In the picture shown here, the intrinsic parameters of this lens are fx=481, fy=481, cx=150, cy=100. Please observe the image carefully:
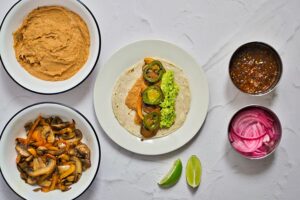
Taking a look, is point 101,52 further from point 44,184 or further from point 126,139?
point 44,184

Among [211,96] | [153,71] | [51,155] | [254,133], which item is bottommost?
[254,133]

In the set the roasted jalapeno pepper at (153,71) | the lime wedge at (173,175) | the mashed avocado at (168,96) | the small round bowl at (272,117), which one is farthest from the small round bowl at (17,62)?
the small round bowl at (272,117)

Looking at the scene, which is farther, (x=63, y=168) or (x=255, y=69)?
(x=63, y=168)

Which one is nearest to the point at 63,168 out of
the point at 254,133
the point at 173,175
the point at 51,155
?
the point at 51,155

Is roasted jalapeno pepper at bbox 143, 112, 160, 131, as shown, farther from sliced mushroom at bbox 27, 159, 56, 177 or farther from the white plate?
sliced mushroom at bbox 27, 159, 56, 177

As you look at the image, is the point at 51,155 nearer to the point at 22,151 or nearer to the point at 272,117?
the point at 22,151

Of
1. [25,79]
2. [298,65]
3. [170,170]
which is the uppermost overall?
[25,79]

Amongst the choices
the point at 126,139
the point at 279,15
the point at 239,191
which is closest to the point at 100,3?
the point at 126,139
